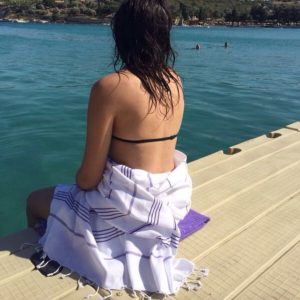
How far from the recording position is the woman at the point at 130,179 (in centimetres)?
200

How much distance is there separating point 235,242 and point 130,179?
3.01ft

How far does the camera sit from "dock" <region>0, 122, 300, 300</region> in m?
2.15

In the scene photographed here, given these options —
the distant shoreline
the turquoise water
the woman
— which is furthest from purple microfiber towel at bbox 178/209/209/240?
the distant shoreline

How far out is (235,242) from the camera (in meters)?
2.64

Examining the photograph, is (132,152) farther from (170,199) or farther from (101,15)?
(101,15)

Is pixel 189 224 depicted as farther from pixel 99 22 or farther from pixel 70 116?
pixel 99 22

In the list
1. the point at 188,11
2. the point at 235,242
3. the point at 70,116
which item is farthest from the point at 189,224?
the point at 188,11

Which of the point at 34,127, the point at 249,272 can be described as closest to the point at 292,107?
the point at 34,127

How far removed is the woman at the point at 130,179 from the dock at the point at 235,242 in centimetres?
13

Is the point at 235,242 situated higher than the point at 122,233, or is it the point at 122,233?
the point at 122,233

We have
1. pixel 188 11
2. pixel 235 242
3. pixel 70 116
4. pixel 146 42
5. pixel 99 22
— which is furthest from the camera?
pixel 188 11

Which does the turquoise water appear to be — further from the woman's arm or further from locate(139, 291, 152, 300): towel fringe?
locate(139, 291, 152, 300): towel fringe

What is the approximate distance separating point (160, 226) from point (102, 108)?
26.7 inches

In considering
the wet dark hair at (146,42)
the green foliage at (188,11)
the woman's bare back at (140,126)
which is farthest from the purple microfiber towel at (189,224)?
the green foliage at (188,11)
